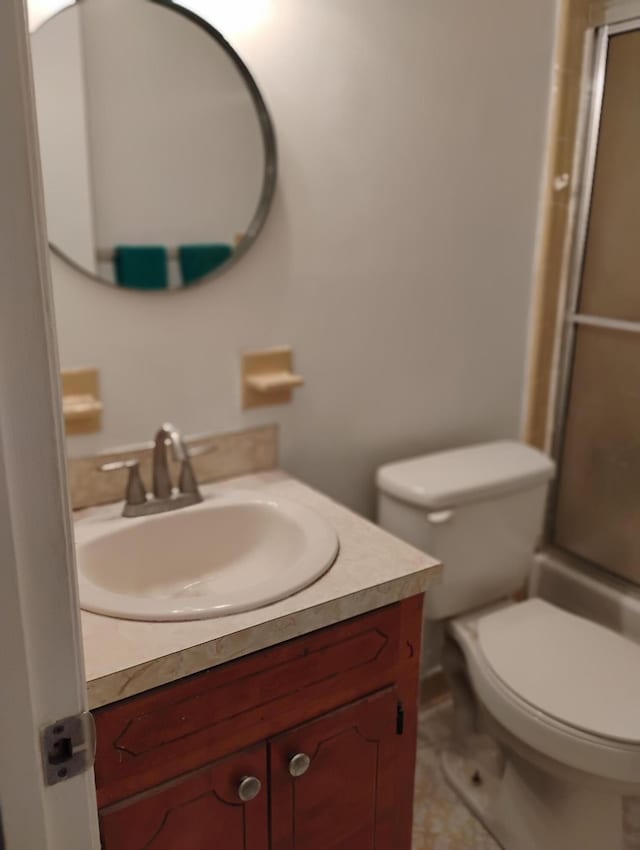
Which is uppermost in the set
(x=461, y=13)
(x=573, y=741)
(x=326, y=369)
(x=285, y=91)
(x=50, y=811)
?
(x=461, y=13)

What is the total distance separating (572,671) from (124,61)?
1520 millimetres

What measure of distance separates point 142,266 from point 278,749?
923 mm

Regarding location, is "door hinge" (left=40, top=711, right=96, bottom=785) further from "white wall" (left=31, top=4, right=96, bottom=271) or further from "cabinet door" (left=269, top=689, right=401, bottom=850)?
"white wall" (left=31, top=4, right=96, bottom=271)

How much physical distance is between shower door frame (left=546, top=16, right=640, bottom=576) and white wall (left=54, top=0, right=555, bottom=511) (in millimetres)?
119

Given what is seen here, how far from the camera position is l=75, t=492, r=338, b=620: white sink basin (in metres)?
1.27

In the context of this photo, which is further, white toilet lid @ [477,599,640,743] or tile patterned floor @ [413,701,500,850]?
tile patterned floor @ [413,701,500,850]

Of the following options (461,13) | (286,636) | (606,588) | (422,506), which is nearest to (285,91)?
(461,13)

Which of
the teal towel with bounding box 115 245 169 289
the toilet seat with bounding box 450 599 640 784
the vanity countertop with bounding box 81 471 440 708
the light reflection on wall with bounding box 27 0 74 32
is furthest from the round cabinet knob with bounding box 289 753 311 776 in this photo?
the light reflection on wall with bounding box 27 0 74 32

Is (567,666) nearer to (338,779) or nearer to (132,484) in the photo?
(338,779)

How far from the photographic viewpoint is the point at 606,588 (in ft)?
6.58

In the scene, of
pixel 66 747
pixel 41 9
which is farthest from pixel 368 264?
pixel 66 747

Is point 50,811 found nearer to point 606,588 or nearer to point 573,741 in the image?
point 573,741

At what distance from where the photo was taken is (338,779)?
127 cm

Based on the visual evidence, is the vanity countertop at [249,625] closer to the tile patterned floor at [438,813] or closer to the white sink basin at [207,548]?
the white sink basin at [207,548]
